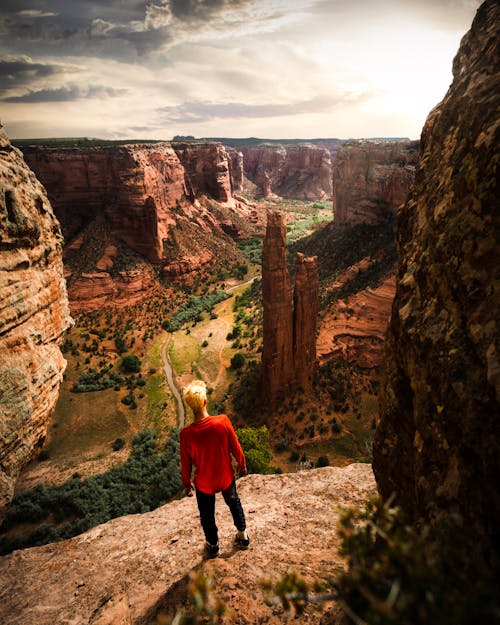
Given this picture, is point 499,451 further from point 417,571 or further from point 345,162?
point 345,162

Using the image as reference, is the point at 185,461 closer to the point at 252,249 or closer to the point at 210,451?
the point at 210,451

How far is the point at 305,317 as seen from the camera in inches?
1220

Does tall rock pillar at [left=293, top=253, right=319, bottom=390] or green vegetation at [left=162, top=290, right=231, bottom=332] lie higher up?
tall rock pillar at [left=293, top=253, right=319, bottom=390]

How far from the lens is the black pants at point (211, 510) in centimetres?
683

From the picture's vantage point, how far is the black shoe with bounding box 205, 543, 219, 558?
721cm

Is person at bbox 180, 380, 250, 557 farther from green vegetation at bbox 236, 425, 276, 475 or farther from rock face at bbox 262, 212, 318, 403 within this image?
rock face at bbox 262, 212, 318, 403

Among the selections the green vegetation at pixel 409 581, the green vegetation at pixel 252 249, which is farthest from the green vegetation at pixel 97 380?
the green vegetation at pixel 252 249

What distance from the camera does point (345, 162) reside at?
64.1m

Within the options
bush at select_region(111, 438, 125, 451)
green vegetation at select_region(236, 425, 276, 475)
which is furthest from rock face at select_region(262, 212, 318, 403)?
bush at select_region(111, 438, 125, 451)

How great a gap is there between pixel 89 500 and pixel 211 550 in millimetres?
21854

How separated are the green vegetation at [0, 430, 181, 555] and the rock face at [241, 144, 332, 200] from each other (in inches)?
5559

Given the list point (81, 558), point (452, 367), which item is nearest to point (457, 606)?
point (452, 367)

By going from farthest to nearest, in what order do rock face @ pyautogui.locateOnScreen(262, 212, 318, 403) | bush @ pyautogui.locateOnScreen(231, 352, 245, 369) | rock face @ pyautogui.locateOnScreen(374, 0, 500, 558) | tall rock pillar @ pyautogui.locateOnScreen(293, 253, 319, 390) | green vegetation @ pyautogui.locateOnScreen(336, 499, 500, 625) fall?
bush @ pyautogui.locateOnScreen(231, 352, 245, 369), tall rock pillar @ pyautogui.locateOnScreen(293, 253, 319, 390), rock face @ pyautogui.locateOnScreen(262, 212, 318, 403), rock face @ pyautogui.locateOnScreen(374, 0, 500, 558), green vegetation @ pyautogui.locateOnScreen(336, 499, 500, 625)

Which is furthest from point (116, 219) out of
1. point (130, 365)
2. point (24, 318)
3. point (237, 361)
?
point (24, 318)
